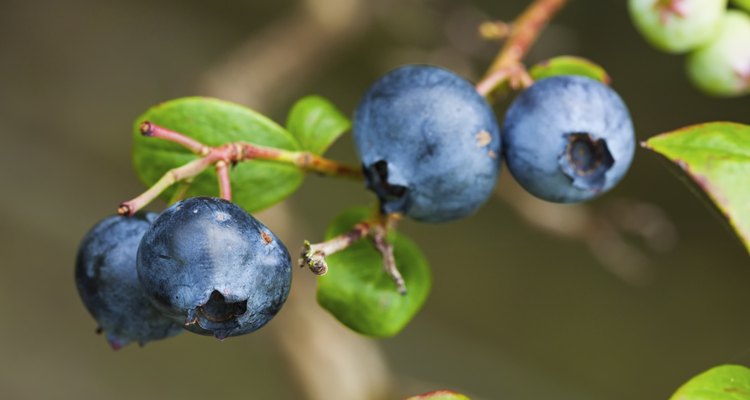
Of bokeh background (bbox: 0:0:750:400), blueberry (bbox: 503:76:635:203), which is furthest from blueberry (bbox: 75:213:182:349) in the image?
bokeh background (bbox: 0:0:750:400)

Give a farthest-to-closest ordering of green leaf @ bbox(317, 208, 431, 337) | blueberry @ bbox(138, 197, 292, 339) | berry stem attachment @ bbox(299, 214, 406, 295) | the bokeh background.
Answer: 1. the bokeh background
2. green leaf @ bbox(317, 208, 431, 337)
3. berry stem attachment @ bbox(299, 214, 406, 295)
4. blueberry @ bbox(138, 197, 292, 339)

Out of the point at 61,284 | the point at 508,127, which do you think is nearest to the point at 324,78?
the point at 61,284

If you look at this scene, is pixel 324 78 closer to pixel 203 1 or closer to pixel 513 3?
pixel 203 1

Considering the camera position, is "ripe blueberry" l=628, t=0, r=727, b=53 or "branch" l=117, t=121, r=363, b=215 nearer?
"branch" l=117, t=121, r=363, b=215

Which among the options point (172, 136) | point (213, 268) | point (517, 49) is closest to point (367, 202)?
point (517, 49)

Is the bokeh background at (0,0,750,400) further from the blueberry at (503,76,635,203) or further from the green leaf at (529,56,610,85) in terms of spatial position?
the blueberry at (503,76,635,203)

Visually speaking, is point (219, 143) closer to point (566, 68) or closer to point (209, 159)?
point (209, 159)

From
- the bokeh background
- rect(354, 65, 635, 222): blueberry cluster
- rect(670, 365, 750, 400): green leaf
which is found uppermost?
the bokeh background

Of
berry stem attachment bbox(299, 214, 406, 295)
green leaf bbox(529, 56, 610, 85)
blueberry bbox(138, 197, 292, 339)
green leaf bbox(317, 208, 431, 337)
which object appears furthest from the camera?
green leaf bbox(529, 56, 610, 85)
